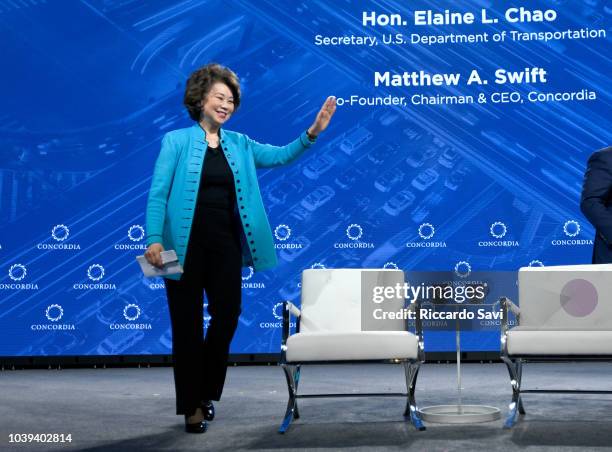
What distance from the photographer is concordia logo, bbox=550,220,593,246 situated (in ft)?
20.6

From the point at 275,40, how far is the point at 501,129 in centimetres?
189

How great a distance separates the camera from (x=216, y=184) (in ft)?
11.1

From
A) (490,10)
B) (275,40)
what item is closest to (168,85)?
(275,40)

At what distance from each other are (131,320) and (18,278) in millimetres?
950

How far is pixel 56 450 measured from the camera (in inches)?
115

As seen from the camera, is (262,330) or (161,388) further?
(262,330)

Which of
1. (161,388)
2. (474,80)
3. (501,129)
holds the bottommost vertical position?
(161,388)

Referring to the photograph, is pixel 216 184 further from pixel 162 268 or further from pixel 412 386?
pixel 412 386

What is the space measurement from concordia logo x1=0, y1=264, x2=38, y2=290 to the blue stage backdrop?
0.04 feet

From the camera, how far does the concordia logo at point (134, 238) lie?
649 cm

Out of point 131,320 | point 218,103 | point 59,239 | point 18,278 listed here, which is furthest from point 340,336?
point 18,278

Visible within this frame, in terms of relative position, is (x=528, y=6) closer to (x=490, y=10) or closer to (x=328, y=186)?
(x=490, y=10)

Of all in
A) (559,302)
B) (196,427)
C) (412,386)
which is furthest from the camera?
(559,302)

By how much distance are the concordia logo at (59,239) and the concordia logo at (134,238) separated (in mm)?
365
